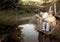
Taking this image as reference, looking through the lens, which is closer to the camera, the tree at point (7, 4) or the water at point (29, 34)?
the water at point (29, 34)

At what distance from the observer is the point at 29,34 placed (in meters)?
8.79

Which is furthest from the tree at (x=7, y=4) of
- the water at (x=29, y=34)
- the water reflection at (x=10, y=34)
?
the water reflection at (x=10, y=34)

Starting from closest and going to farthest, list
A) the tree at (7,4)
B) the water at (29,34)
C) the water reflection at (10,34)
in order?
the water reflection at (10,34) → the water at (29,34) → the tree at (7,4)

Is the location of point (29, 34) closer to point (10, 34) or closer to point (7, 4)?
point (10, 34)

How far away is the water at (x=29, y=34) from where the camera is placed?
816cm

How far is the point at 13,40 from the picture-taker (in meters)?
7.77

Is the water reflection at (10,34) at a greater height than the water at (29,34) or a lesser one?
greater

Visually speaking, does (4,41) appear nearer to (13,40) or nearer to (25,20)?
(13,40)

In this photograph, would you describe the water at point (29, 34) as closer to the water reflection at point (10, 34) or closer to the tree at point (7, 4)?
the water reflection at point (10, 34)

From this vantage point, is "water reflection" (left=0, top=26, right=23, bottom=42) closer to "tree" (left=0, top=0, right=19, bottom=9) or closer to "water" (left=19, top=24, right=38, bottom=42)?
"water" (left=19, top=24, right=38, bottom=42)

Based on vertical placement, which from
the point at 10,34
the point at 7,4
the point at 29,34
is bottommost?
the point at 29,34

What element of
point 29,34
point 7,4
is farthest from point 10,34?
point 7,4

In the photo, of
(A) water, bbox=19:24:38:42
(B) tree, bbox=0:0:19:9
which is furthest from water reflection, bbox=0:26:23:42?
(B) tree, bbox=0:0:19:9

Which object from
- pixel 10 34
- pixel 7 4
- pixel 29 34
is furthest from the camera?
pixel 7 4
